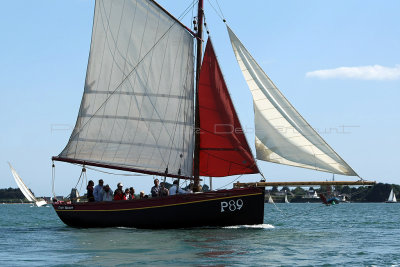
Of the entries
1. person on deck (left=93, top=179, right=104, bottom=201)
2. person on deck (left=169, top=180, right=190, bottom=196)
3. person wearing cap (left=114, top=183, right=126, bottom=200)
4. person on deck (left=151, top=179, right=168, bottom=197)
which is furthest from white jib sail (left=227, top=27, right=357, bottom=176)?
person on deck (left=93, top=179, right=104, bottom=201)

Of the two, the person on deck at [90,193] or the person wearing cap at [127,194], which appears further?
the person on deck at [90,193]

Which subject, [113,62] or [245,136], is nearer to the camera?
[245,136]

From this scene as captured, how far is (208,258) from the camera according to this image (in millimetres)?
19031

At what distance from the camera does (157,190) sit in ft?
95.7

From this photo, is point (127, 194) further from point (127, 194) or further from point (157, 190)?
point (157, 190)

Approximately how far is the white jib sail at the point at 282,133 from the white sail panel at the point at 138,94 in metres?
3.87

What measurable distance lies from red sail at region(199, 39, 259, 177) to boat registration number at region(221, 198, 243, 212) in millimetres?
1681

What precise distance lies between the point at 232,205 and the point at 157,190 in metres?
3.83

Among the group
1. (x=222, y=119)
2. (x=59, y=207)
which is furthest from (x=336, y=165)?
(x=59, y=207)

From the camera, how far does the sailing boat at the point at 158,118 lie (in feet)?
92.4

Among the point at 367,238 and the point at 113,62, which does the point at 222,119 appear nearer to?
the point at 113,62

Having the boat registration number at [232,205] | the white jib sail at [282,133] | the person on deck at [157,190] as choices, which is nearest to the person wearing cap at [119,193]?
the person on deck at [157,190]

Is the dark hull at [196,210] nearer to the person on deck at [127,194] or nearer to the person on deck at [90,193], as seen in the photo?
the person on deck at [127,194]

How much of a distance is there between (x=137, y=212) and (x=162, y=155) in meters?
3.12
